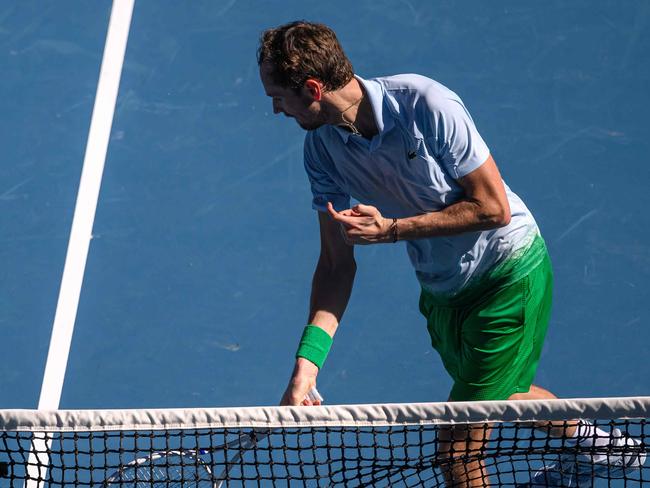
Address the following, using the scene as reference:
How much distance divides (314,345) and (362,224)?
0.59 m

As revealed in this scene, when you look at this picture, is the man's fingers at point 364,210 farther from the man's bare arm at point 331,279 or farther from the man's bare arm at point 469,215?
the man's bare arm at point 331,279

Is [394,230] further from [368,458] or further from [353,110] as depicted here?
[368,458]

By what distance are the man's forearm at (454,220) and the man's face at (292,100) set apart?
Result: 428 millimetres

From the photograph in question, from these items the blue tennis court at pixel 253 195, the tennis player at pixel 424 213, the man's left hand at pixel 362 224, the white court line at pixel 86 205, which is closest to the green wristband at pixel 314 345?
the tennis player at pixel 424 213

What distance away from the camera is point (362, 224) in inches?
142

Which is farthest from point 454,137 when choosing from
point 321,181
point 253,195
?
point 253,195

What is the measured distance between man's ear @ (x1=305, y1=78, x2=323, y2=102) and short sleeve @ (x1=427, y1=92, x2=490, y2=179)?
1.10 ft

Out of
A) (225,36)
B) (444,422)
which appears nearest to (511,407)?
(444,422)

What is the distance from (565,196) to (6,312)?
112 inches

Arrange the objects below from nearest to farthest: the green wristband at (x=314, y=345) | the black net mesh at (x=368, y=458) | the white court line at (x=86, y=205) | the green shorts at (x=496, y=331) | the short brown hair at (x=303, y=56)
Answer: the short brown hair at (x=303, y=56) → the black net mesh at (x=368, y=458) → the green wristband at (x=314, y=345) → the green shorts at (x=496, y=331) → the white court line at (x=86, y=205)

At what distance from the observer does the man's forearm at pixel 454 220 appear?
12.1 ft

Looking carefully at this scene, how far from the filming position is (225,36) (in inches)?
269

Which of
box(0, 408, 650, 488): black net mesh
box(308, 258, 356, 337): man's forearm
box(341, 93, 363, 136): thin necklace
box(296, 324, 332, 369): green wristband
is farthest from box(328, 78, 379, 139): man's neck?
box(0, 408, 650, 488): black net mesh

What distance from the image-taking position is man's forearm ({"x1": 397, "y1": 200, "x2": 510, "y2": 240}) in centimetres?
370
